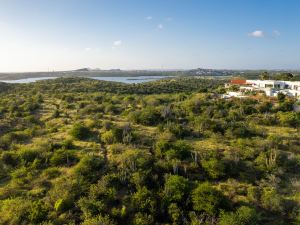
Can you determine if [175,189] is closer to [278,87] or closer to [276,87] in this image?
[276,87]

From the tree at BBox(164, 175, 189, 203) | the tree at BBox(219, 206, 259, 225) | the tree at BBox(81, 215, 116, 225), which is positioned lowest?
the tree at BBox(81, 215, 116, 225)

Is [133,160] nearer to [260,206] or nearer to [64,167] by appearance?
[64,167]

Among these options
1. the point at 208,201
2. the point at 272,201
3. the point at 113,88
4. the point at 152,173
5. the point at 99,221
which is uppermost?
the point at 113,88

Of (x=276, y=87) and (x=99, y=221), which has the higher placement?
(x=276, y=87)

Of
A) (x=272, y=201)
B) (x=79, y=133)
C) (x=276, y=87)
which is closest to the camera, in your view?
(x=272, y=201)

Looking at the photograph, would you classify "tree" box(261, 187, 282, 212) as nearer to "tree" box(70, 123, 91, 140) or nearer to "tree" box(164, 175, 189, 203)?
"tree" box(164, 175, 189, 203)

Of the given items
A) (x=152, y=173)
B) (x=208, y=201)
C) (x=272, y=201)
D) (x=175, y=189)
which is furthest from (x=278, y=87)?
(x=175, y=189)

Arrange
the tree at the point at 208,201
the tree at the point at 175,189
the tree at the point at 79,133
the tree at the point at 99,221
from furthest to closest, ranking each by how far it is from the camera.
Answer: the tree at the point at 79,133 → the tree at the point at 175,189 → the tree at the point at 208,201 → the tree at the point at 99,221

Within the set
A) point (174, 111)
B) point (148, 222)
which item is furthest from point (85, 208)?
point (174, 111)

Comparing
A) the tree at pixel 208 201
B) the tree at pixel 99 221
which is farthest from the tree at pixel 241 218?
the tree at pixel 99 221

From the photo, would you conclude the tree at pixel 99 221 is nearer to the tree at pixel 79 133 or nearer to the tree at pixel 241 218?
the tree at pixel 241 218

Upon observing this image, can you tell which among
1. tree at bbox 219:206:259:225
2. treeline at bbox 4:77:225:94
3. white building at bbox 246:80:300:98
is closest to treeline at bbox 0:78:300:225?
tree at bbox 219:206:259:225

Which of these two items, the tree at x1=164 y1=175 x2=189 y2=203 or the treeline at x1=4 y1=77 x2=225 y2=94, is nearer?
the tree at x1=164 y1=175 x2=189 y2=203
